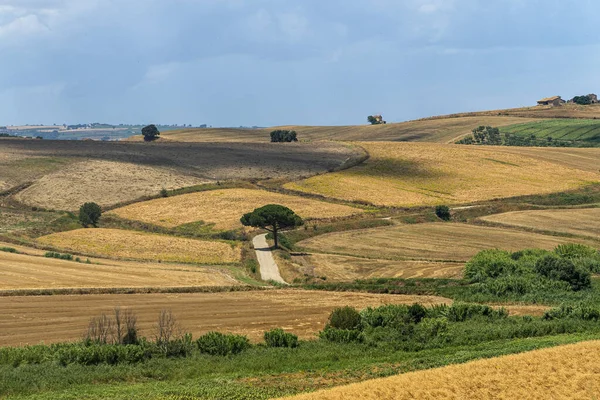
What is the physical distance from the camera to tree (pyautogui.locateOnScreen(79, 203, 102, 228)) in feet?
319

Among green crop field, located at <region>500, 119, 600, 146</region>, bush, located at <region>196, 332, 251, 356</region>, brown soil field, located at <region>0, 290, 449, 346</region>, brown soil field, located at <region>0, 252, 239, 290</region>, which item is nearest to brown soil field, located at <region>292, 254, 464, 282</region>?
brown soil field, located at <region>0, 252, 239, 290</region>

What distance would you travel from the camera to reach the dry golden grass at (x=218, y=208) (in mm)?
99062

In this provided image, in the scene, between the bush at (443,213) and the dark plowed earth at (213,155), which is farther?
the dark plowed earth at (213,155)

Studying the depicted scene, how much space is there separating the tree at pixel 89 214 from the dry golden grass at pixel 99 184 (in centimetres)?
845

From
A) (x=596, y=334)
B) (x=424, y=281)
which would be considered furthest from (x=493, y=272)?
(x=596, y=334)

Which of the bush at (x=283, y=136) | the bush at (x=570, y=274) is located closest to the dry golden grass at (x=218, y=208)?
the bush at (x=570, y=274)

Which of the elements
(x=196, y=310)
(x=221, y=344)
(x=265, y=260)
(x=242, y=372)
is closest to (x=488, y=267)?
(x=265, y=260)

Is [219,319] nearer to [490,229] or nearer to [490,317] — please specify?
[490,317]

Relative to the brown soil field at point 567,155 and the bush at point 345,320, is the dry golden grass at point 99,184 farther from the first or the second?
the bush at point 345,320

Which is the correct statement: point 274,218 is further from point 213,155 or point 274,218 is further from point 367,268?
point 213,155

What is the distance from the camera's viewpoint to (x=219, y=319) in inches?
1796

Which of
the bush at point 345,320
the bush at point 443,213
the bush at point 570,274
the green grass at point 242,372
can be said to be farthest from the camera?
the bush at point 443,213

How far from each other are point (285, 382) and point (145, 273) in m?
37.8

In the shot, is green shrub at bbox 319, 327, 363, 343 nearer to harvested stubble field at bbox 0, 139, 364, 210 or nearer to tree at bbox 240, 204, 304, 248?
tree at bbox 240, 204, 304, 248
